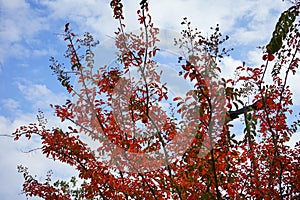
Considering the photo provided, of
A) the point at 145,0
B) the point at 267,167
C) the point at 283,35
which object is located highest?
the point at 145,0

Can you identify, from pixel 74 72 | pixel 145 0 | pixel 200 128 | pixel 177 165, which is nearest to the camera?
pixel 200 128

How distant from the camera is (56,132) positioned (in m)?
6.50

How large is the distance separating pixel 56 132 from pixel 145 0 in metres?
2.74

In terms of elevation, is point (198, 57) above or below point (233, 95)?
above

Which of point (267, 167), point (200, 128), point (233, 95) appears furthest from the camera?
point (267, 167)

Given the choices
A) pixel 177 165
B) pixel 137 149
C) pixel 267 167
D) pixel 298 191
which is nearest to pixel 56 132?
pixel 137 149

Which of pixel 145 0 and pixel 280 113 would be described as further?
pixel 280 113

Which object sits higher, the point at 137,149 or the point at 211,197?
the point at 137,149

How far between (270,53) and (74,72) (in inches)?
128

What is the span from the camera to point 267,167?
711 cm

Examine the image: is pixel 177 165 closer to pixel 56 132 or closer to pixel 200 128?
pixel 200 128

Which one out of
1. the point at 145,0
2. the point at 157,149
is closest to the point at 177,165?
the point at 157,149

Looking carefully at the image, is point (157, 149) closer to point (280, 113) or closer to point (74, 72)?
point (74, 72)

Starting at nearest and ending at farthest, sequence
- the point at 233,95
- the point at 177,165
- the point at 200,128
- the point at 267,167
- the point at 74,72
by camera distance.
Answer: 1. the point at 233,95
2. the point at 200,128
3. the point at 177,165
4. the point at 74,72
5. the point at 267,167
